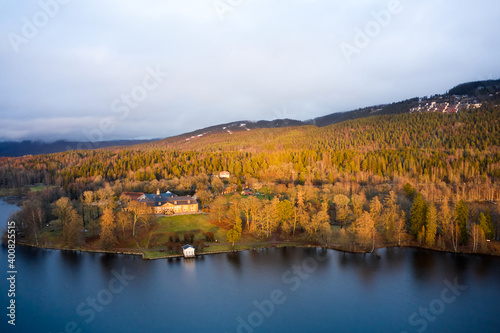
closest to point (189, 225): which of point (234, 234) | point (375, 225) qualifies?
point (234, 234)

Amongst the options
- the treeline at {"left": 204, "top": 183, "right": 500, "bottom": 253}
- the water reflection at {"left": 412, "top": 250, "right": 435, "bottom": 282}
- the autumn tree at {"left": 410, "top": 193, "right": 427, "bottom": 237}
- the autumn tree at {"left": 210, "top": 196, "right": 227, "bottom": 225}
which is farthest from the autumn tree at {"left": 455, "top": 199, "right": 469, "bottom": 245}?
the autumn tree at {"left": 210, "top": 196, "right": 227, "bottom": 225}

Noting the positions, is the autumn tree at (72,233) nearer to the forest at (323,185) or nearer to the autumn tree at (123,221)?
the forest at (323,185)

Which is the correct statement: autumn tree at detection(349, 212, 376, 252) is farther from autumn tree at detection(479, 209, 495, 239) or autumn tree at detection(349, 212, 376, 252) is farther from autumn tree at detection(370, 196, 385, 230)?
autumn tree at detection(479, 209, 495, 239)

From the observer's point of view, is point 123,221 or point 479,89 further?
point 479,89

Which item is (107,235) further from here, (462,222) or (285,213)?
(462,222)

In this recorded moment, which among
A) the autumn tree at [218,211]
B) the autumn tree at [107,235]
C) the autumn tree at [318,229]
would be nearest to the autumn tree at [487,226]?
the autumn tree at [318,229]

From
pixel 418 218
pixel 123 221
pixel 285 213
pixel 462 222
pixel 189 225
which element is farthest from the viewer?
pixel 189 225

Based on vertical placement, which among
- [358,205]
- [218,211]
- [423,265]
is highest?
[218,211]
